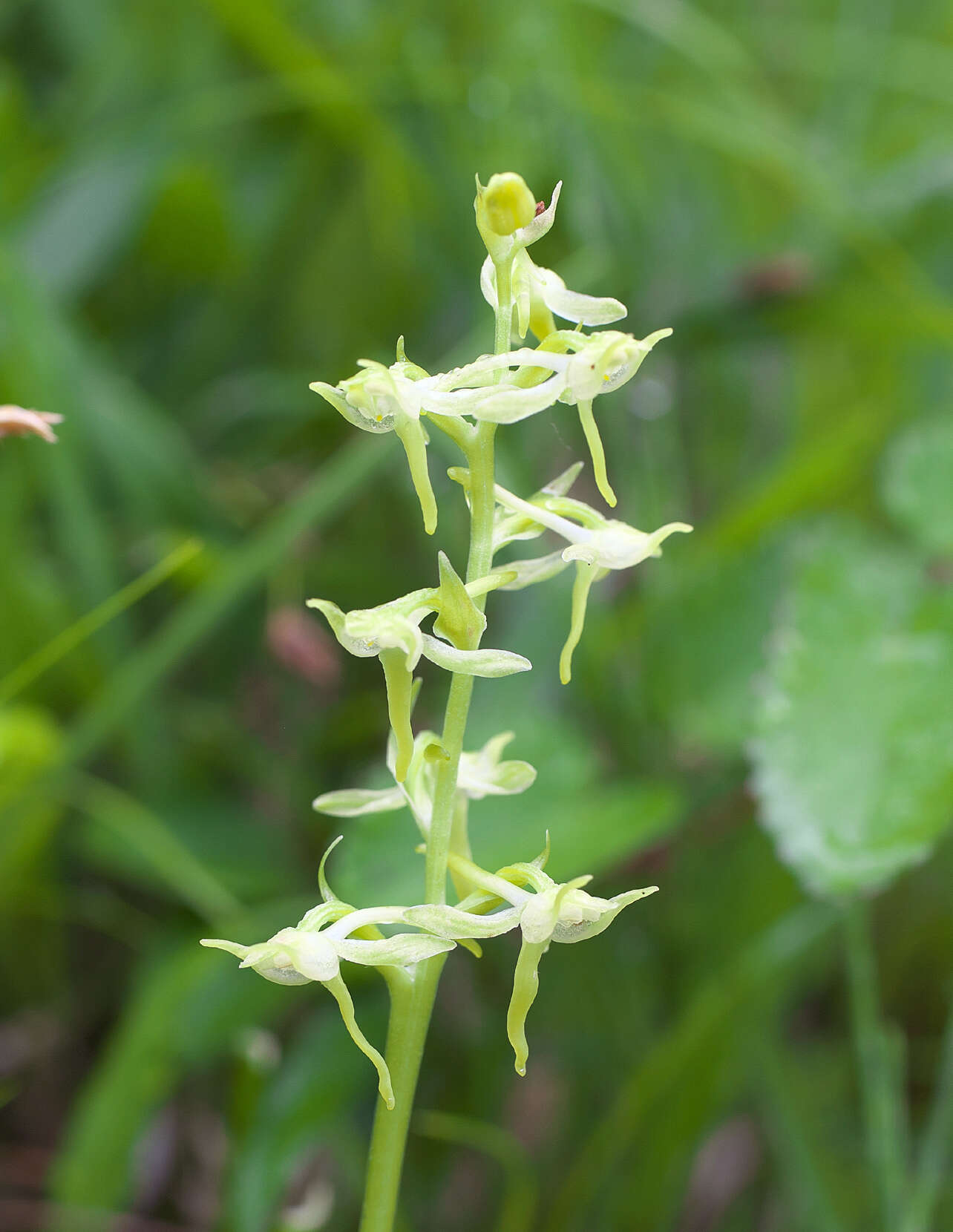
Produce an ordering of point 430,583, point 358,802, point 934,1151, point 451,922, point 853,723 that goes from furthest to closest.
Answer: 1. point 430,583
2. point 853,723
3. point 934,1151
4. point 358,802
5. point 451,922

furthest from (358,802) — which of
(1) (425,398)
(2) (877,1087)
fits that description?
(2) (877,1087)

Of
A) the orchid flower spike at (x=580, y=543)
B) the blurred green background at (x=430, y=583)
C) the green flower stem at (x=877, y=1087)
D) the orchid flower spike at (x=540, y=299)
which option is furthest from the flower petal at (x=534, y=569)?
the green flower stem at (x=877, y=1087)

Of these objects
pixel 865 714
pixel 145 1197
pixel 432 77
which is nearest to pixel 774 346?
pixel 432 77

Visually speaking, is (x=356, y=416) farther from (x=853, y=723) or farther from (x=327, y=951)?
(x=853, y=723)

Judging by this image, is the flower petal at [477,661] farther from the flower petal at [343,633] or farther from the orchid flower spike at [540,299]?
the orchid flower spike at [540,299]

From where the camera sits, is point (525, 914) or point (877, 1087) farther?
point (877, 1087)

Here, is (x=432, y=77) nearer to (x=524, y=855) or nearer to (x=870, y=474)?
(x=870, y=474)

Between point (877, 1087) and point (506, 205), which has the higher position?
point (506, 205)
